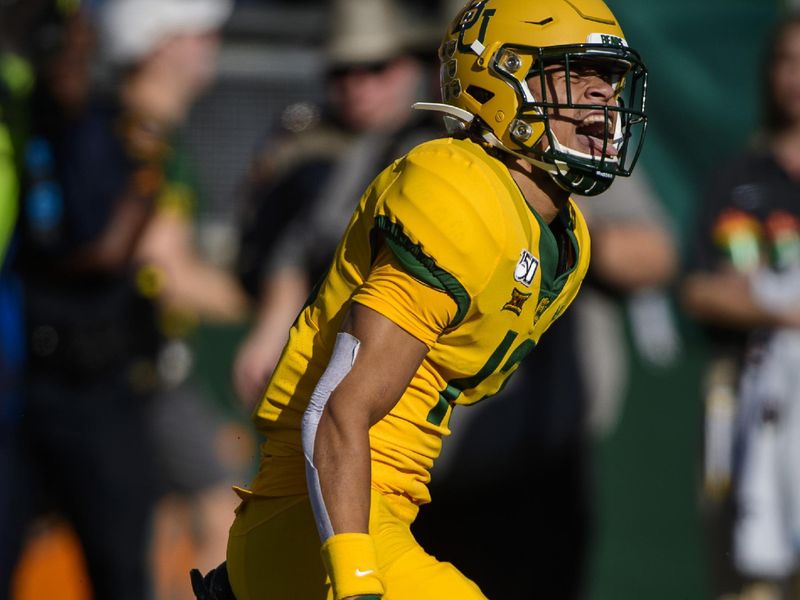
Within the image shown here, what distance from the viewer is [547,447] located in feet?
17.8

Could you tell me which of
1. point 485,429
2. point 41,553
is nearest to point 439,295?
point 485,429

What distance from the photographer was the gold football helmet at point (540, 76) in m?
3.27

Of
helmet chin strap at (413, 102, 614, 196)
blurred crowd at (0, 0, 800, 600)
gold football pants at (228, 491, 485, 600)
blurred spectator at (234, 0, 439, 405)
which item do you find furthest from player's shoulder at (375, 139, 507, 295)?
blurred spectator at (234, 0, 439, 405)

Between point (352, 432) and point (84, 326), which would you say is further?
point (84, 326)

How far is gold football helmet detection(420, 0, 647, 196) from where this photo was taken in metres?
3.27

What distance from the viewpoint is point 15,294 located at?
5500mm

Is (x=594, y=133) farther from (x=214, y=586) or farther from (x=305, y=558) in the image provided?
(x=214, y=586)

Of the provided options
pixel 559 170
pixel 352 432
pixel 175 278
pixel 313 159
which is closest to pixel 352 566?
pixel 352 432

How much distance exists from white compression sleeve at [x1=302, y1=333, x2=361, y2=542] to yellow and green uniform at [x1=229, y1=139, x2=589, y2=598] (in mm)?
90

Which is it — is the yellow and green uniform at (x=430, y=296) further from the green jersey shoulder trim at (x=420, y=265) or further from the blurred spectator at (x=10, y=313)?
the blurred spectator at (x=10, y=313)

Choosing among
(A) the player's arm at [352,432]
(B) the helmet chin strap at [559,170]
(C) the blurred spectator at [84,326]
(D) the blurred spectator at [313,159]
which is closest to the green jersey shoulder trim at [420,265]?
(A) the player's arm at [352,432]

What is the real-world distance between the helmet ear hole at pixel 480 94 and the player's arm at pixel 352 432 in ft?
2.00

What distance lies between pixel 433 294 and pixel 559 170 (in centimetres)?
47

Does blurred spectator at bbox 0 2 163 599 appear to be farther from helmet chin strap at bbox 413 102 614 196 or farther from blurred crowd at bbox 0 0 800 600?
helmet chin strap at bbox 413 102 614 196
